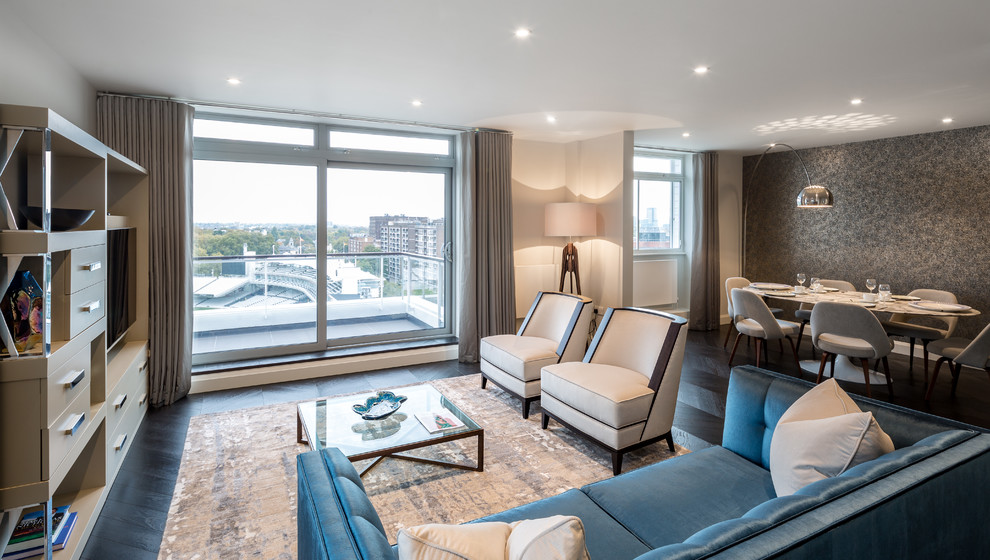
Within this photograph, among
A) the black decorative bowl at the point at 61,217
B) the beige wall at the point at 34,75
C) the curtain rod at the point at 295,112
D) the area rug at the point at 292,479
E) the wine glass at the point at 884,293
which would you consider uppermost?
the curtain rod at the point at 295,112

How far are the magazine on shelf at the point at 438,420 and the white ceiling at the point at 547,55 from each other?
2.15 m

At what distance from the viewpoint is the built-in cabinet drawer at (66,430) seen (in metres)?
1.82

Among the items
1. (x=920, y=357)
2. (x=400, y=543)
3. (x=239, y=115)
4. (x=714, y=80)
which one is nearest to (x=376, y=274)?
(x=239, y=115)

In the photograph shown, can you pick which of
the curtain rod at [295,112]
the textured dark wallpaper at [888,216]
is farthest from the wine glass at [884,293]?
the curtain rod at [295,112]

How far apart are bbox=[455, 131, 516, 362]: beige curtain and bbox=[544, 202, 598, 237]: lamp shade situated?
1.74ft

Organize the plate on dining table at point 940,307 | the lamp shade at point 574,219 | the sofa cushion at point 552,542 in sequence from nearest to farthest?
the sofa cushion at point 552,542 < the plate on dining table at point 940,307 < the lamp shade at point 574,219

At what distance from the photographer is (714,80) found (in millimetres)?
3623

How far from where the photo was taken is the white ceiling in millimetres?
2502

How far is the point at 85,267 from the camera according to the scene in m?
2.31

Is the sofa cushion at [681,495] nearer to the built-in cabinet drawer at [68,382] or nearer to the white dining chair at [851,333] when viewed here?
the built-in cabinet drawer at [68,382]

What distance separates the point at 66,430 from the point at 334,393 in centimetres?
235

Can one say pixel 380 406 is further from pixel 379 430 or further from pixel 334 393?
pixel 334 393

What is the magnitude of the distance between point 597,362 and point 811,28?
2.26 m

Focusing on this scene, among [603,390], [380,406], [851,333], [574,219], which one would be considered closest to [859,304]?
[851,333]
